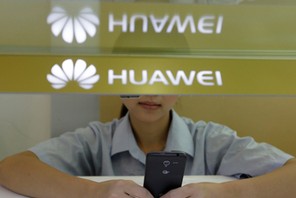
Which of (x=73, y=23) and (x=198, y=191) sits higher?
(x=73, y=23)

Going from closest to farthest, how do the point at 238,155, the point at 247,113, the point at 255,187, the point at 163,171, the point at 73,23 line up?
1. the point at 73,23
2. the point at 163,171
3. the point at 255,187
4. the point at 238,155
5. the point at 247,113

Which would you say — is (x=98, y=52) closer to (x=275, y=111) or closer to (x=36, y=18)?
(x=36, y=18)

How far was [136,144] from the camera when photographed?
908 mm

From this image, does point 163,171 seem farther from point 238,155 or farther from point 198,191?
point 238,155

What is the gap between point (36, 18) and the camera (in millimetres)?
322

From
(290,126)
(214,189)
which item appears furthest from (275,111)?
(214,189)

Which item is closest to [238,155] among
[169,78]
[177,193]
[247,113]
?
[177,193]

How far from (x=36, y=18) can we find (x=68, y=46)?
0.11 ft

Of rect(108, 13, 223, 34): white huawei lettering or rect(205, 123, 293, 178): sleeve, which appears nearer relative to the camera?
rect(108, 13, 223, 34): white huawei lettering

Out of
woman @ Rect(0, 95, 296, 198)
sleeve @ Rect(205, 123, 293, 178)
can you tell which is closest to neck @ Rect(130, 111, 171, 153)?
woman @ Rect(0, 95, 296, 198)

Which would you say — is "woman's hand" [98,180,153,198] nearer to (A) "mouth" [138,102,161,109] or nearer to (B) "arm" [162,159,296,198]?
(B) "arm" [162,159,296,198]

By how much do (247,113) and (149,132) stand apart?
0.62 meters

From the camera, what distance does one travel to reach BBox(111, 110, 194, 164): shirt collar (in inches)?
35.0

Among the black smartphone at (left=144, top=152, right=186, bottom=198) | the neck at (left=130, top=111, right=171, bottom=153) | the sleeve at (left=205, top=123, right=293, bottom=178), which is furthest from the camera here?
the neck at (left=130, top=111, right=171, bottom=153)
